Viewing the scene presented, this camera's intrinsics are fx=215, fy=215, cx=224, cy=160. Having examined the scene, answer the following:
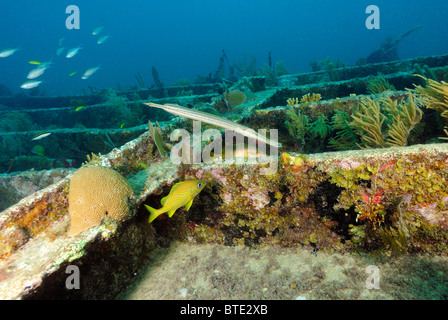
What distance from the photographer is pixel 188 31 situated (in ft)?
566

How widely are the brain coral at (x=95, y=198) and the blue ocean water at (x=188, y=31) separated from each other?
4585 inches

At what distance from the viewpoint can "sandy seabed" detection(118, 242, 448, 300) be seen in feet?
6.77

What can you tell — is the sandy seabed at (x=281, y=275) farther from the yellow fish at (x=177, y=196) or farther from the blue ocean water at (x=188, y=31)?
the blue ocean water at (x=188, y=31)

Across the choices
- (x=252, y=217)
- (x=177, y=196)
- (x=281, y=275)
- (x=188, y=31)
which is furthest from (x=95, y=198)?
(x=188, y=31)

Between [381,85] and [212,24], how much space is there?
204478 mm

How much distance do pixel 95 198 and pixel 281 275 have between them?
2261 mm

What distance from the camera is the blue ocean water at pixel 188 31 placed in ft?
400

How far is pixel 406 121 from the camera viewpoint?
3104 millimetres

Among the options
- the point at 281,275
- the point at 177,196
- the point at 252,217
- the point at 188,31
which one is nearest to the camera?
the point at 177,196

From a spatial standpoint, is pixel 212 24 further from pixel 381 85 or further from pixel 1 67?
Answer: pixel 381 85

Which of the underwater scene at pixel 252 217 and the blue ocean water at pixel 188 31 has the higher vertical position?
the blue ocean water at pixel 188 31

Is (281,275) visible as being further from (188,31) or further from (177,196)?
(188,31)

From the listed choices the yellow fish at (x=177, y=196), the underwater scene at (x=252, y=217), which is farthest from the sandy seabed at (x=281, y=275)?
the yellow fish at (x=177, y=196)
